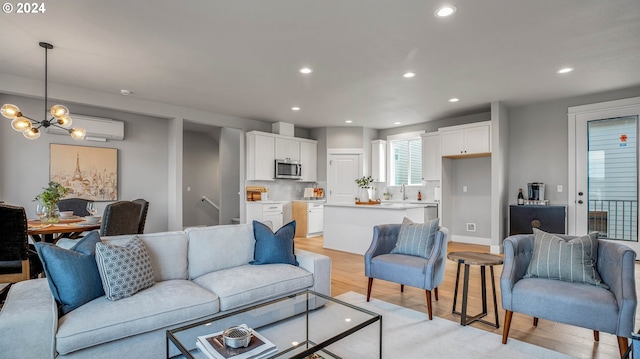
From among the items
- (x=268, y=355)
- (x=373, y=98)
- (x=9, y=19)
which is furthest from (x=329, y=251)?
(x=9, y=19)

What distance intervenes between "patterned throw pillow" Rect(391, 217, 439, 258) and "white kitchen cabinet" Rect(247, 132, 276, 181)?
441cm

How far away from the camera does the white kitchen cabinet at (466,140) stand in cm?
582

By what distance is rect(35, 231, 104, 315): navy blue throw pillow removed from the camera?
185 centimetres

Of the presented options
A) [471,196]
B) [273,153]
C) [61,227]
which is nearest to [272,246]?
[61,227]

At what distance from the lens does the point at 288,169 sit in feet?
24.7

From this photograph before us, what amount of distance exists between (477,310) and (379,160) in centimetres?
534

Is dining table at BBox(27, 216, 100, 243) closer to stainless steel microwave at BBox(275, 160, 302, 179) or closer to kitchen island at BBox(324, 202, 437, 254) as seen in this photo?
kitchen island at BBox(324, 202, 437, 254)

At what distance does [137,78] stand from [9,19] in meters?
1.57

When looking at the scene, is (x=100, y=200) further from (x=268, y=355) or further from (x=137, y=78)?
(x=268, y=355)

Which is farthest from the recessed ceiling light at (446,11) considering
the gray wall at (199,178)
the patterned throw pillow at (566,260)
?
the gray wall at (199,178)

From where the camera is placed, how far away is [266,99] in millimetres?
5523

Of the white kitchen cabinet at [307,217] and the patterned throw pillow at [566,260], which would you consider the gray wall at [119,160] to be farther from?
the patterned throw pillow at [566,260]

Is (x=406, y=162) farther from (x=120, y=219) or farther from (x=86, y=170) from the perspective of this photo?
(x=86, y=170)

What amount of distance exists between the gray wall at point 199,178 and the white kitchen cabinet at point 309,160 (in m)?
2.79
